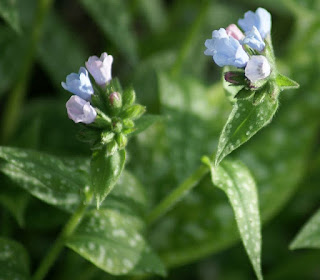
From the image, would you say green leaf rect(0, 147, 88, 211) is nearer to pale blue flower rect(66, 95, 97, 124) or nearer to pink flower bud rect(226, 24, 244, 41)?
pale blue flower rect(66, 95, 97, 124)

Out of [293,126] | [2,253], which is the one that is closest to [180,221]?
[293,126]

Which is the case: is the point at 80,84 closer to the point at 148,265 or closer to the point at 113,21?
the point at 148,265

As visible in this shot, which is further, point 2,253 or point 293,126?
point 293,126

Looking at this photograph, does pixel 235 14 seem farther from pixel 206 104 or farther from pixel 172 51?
pixel 206 104

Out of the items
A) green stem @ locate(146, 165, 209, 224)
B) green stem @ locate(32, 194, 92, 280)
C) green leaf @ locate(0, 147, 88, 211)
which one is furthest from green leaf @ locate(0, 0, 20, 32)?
green stem @ locate(146, 165, 209, 224)

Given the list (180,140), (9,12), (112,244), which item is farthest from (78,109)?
(180,140)

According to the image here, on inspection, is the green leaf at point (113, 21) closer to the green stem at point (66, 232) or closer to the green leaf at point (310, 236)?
the green stem at point (66, 232)
